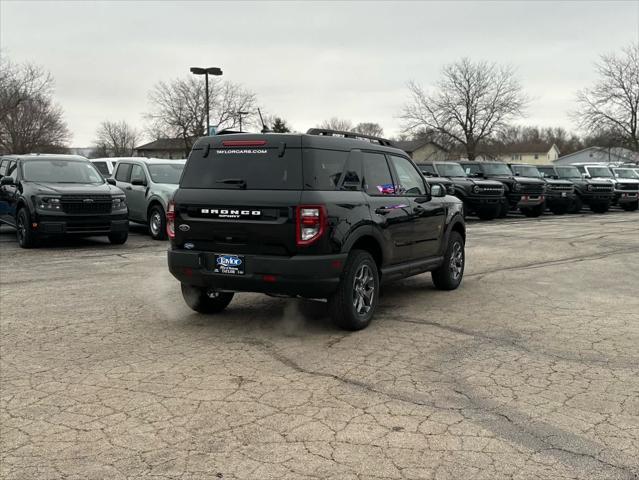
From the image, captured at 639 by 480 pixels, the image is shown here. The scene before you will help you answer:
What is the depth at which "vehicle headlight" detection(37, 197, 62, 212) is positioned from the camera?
1233 cm

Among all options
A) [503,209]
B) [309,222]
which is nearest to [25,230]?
[309,222]

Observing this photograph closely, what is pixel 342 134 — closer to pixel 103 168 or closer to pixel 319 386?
pixel 319 386

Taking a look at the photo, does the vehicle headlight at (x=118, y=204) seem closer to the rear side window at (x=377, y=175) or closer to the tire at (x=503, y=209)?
the rear side window at (x=377, y=175)

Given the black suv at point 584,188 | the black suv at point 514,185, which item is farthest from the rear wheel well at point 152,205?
the black suv at point 584,188

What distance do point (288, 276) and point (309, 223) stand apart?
19.6 inches

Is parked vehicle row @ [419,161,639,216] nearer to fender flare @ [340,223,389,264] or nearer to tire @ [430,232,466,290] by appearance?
tire @ [430,232,466,290]

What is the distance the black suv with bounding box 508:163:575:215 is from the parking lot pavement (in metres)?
16.0

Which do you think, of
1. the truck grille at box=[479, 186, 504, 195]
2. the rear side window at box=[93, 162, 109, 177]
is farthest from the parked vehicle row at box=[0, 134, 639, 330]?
the rear side window at box=[93, 162, 109, 177]

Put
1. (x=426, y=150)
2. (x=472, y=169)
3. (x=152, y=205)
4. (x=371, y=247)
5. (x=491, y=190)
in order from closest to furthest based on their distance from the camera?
(x=371, y=247), (x=152, y=205), (x=491, y=190), (x=472, y=169), (x=426, y=150)

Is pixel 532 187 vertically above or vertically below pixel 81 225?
above

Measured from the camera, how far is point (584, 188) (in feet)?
81.7

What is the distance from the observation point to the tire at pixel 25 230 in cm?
1238

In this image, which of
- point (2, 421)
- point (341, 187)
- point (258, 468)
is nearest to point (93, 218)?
point (341, 187)

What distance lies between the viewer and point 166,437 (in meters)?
3.69
